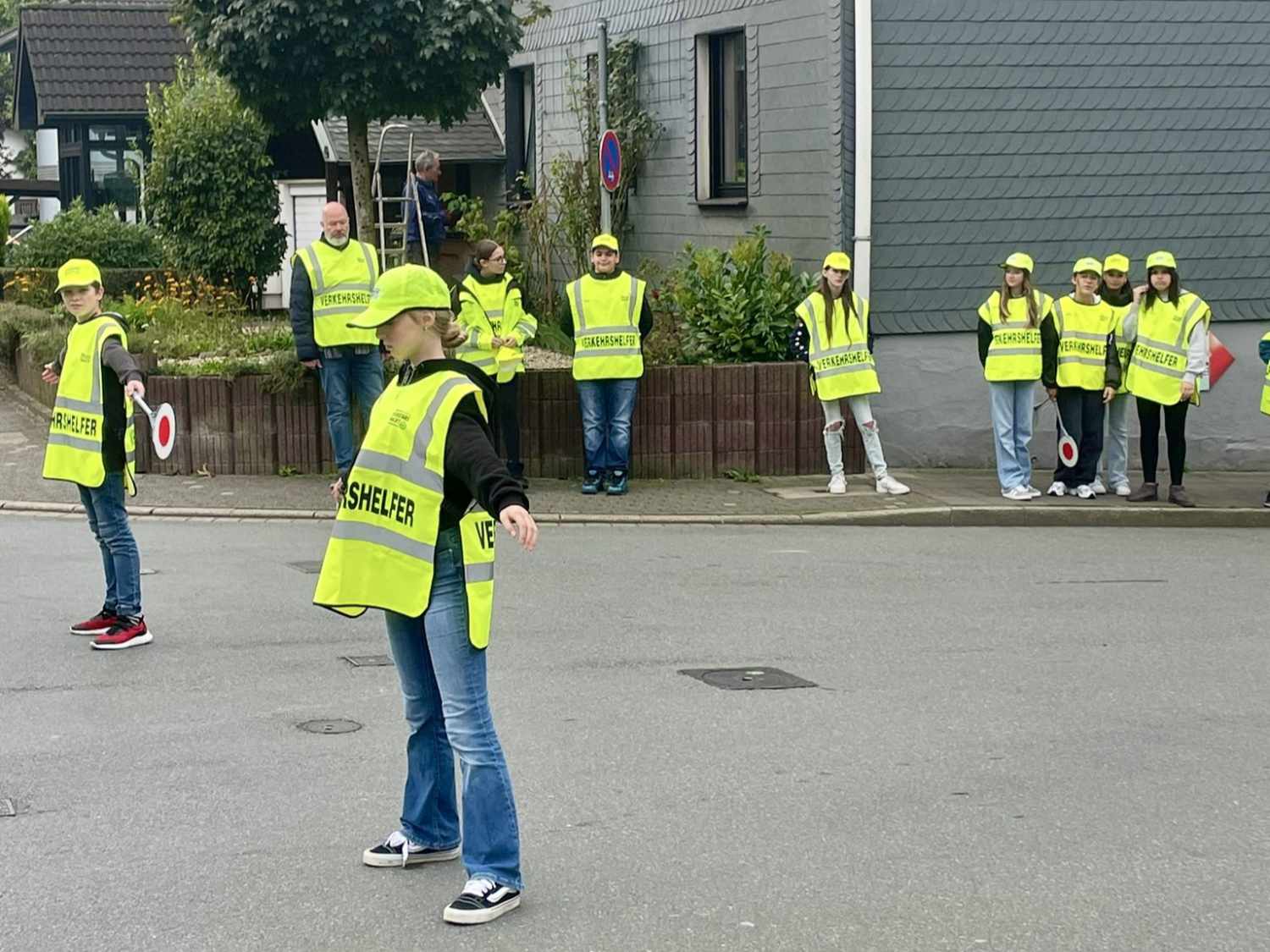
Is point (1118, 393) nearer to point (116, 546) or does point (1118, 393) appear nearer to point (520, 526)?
point (116, 546)

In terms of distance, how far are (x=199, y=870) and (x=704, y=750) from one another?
6.92ft

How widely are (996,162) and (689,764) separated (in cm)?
1055

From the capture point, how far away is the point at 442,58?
53.9ft

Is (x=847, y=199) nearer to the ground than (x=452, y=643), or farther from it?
farther from it

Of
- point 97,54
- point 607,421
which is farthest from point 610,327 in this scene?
point 97,54

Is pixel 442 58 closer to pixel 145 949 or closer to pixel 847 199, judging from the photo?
pixel 847 199

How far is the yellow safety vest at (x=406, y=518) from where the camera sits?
536cm

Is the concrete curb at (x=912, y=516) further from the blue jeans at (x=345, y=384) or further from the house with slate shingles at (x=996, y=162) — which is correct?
the house with slate shingles at (x=996, y=162)

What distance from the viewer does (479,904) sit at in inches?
211

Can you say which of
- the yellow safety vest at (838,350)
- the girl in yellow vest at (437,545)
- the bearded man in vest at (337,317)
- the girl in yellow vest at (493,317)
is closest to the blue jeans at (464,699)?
the girl in yellow vest at (437,545)

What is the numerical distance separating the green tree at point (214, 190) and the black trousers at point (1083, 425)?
1431 cm

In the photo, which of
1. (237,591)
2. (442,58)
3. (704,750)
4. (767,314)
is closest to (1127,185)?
(767,314)

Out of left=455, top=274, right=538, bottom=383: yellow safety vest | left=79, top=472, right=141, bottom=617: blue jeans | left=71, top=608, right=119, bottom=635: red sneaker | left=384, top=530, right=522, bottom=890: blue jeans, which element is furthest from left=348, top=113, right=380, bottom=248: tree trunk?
left=384, top=530, right=522, bottom=890: blue jeans

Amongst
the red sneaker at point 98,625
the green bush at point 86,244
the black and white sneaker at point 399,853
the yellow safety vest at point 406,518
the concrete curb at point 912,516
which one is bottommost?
the concrete curb at point 912,516
